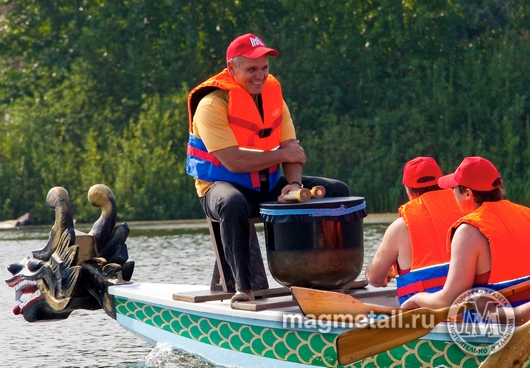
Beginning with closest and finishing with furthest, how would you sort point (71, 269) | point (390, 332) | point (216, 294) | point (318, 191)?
point (390, 332) → point (318, 191) → point (216, 294) → point (71, 269)

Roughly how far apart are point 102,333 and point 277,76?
1799cm

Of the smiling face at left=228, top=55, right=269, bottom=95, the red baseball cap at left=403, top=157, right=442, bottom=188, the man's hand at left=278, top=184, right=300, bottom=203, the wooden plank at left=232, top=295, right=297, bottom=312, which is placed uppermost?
the smiling face at left=228, top=55, right=269, bottom=95

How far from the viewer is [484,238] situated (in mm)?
4770

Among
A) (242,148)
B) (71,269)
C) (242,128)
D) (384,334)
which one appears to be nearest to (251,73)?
(242,128)

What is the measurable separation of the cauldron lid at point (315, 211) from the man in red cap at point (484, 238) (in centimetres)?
103

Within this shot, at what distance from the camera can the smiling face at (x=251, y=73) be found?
20.4 ft

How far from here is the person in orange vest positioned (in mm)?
5207

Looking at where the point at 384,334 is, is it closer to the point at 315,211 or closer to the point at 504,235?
the point at 504,235

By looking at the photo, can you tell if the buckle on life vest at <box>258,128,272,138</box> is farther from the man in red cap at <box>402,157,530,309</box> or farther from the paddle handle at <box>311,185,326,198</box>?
the man in red cap at <box>402,157,530,309</box>

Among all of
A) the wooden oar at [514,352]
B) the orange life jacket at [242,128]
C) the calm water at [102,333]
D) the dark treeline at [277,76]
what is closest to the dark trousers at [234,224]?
the orange life jacket at [242,128]

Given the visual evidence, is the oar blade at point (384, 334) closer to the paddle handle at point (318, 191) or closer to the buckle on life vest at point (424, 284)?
the buckle on life vest at point (424, 284)

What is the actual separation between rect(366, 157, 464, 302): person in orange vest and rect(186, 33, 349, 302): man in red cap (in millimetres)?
888

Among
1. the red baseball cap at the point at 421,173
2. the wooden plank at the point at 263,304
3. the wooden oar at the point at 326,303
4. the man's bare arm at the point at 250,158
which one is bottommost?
the wooden plank at the point at 263,304

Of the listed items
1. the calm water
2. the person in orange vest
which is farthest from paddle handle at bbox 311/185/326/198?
the calm water
